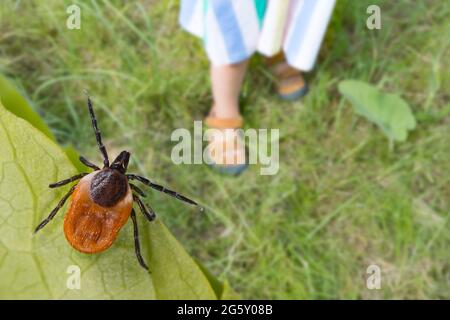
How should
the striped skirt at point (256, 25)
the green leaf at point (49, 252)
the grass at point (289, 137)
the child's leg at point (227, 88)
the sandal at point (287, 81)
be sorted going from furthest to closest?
the sandal at point (287, 81) < the grass at point (289, 137) < the child's leg at point (227, 88) < the striped skirt at point (256, 25) < the green leaf at point (49, 252)

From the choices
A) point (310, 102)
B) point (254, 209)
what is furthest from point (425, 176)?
point (254, 209)

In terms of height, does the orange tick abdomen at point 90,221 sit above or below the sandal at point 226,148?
below

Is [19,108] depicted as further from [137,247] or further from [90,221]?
[90,221]

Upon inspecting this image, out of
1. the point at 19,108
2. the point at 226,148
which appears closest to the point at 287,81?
the point at 226,148

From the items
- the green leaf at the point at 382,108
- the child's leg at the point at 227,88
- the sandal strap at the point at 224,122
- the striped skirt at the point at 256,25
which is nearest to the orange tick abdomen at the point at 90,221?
the striped skirt at the point at 256,25

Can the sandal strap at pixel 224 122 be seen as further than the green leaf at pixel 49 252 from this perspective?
Yes

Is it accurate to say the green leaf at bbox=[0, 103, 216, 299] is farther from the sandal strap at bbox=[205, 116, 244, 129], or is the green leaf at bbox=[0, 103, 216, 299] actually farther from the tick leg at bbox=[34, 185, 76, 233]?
the sandal strap at bbox=[205, 116, 244, 129]

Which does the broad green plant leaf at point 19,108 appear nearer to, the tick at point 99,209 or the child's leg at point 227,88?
the tick at point 99,209

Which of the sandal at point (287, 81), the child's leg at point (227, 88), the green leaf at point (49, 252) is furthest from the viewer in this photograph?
the sandal at point (287, 81)
